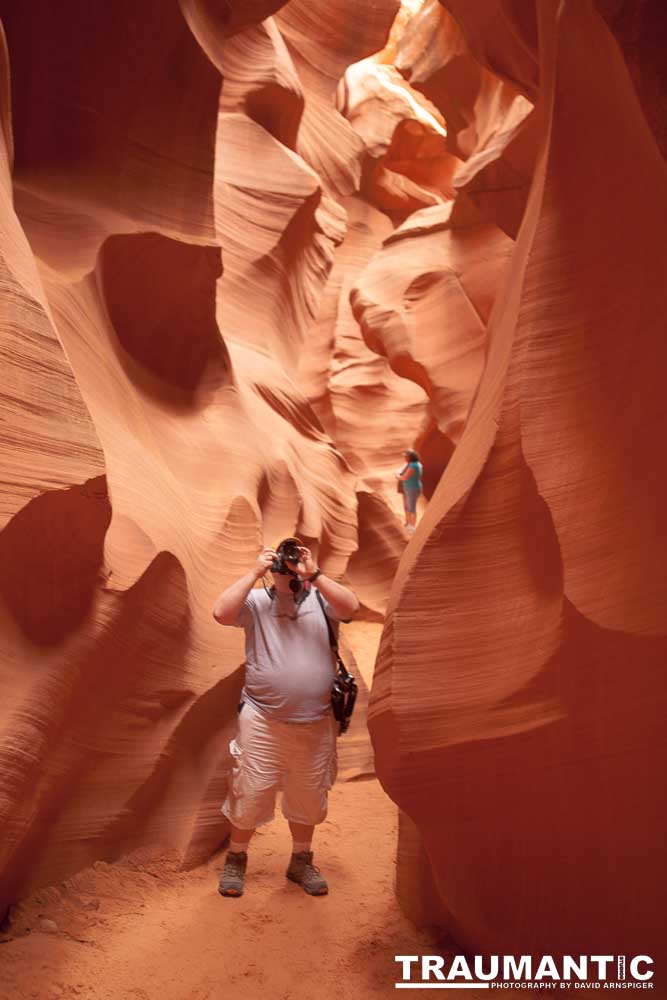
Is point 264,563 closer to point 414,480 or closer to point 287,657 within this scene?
point 287,657

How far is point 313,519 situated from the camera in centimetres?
668

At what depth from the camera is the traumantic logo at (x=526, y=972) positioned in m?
3.38

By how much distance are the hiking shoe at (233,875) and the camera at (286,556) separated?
1.40 metres

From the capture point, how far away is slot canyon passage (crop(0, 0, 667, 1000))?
321 cm

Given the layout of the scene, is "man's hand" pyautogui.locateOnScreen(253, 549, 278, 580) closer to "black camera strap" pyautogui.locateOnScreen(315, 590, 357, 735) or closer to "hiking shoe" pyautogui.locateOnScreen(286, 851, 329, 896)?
"black camera strap" pyautogui.locateOnScreen(315, 590, 357, 735)

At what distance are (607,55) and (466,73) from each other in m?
6.70

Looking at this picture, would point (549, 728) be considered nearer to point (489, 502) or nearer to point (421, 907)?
point (489, 502)

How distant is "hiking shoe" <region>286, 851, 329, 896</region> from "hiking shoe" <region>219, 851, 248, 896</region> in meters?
0.25

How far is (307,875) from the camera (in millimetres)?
4309

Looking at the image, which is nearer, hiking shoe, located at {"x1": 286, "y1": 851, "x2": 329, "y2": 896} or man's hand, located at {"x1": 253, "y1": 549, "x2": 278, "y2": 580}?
man's hand, located at {"x1": 253, "y1": 549, "x2": 278, "y2": 580}

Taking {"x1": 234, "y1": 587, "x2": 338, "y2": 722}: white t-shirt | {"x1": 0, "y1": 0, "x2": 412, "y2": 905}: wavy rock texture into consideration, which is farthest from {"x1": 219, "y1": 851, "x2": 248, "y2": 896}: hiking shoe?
{"x1": 234, "y1": 587, "x2": 338, "y2": 722}: white t-shirt

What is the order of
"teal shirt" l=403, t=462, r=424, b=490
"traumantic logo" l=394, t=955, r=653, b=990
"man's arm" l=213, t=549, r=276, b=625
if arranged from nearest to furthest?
1. "traumantic logo" l=394, t=955, r=653, b=990
2. "man's arm" l=213, t=549, r=276, b=625
3. "teal shirt" l=403, t=462, r=424, b=490

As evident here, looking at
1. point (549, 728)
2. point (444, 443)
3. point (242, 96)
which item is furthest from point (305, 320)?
point (549, 728)

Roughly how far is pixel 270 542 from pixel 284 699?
206 cm
